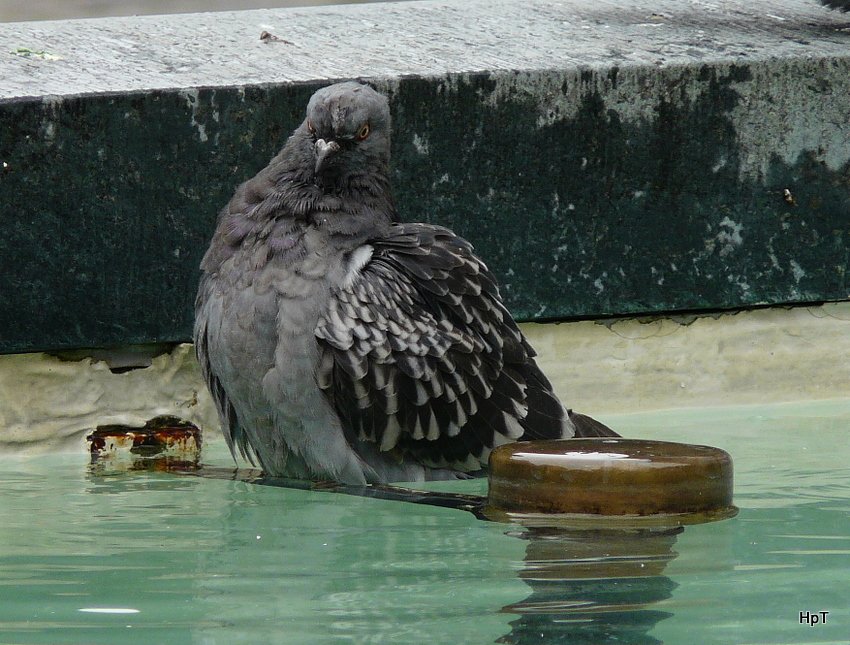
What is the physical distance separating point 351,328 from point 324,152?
624 mm

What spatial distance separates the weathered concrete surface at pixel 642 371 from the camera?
5895 mm

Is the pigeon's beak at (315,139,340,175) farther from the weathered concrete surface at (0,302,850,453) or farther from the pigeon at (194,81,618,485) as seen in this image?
the weathered concrete surface at (0,302,850,453)

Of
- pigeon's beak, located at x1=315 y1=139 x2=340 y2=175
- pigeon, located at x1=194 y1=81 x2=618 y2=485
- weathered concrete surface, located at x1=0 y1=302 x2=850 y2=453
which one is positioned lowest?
weathered concrete surface, located at x1=0 y1=302 x2=850 y2=453

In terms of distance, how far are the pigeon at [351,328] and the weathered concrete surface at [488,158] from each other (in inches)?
21.8

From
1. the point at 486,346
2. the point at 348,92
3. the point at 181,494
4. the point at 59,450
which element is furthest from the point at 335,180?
the point at 59,450

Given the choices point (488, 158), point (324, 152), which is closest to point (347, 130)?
point (324, 152)

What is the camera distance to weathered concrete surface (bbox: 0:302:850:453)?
19.3 ft

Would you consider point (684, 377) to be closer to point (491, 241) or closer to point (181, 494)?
point (491, 241)

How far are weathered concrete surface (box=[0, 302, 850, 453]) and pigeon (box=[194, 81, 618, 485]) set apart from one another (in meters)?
0.64

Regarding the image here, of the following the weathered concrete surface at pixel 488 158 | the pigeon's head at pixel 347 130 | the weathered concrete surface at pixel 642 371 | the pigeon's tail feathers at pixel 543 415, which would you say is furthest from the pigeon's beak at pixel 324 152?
the weathered concrete surface at pixel 642 371

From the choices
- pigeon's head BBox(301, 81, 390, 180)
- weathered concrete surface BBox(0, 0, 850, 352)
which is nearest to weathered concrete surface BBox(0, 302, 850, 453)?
weathered concrete surface BBox(0, 0, 850, 352)

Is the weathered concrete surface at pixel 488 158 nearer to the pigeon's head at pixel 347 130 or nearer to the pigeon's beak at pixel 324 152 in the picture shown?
the pigeon's head at pixel 347 130

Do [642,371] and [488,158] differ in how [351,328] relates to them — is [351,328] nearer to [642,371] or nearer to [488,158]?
[488,158]

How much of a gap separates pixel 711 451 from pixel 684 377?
7.38ft
